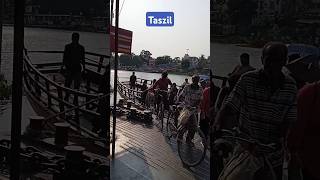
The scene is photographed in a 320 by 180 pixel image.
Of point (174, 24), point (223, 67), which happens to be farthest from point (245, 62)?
point (174, 24)

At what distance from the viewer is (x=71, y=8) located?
422 centimetres

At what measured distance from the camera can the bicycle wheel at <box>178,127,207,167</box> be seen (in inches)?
169

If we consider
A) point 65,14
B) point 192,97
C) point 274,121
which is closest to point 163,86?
point 192,97

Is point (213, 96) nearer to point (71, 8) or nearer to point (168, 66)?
point (168, 66)

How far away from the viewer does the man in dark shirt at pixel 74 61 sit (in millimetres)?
4219

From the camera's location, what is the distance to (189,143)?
4598 millimetres

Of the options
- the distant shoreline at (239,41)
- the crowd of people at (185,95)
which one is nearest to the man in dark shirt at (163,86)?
the crowd of people at (185,95)

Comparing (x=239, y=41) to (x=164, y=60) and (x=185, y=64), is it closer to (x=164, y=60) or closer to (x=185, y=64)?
(x=185, y=64)

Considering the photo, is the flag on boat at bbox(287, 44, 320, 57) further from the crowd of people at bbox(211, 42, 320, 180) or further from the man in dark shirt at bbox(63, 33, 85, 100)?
the man in dark shirt at bbox(63, 33, 85, 100)

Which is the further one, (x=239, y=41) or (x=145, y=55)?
(x=145, y=55)

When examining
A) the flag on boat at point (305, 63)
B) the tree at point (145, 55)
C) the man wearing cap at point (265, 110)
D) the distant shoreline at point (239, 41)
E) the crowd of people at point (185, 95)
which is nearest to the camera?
the man wearing cap at point (265, 110)

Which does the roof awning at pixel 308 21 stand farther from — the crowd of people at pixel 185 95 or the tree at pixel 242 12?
the crowd of people at pixel 185 95

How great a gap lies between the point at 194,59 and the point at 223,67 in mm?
387

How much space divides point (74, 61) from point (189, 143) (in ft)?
4.17
